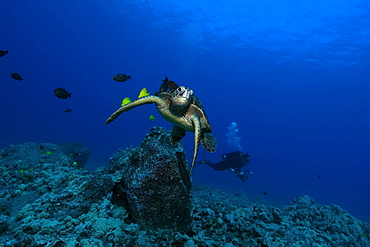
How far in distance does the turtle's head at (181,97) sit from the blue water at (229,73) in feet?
95.1

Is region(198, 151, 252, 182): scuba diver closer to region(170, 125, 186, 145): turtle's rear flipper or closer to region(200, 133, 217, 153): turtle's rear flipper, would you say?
region(200, 133, 217, 153): turtle's rear flipper

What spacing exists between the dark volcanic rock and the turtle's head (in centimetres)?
95

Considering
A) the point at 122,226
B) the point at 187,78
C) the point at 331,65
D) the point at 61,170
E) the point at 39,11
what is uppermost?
the point at 187,78

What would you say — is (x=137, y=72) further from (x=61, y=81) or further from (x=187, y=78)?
(x=61, y=81)

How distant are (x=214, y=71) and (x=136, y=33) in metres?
38.0

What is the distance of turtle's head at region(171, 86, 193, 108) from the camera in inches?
144

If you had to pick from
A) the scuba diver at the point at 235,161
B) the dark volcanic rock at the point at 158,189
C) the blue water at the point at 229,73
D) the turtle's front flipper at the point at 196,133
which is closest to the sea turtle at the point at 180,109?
the turtle's front flipper at the point at 196,133

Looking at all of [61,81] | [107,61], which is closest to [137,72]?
[107,61]

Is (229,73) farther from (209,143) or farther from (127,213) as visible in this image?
(127,213)

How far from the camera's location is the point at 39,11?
258 feet

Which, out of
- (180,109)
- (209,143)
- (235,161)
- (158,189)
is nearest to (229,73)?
(235,161)

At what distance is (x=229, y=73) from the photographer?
83.8 meters

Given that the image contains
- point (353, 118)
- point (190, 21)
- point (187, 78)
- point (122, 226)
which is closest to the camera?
point (122, 226)

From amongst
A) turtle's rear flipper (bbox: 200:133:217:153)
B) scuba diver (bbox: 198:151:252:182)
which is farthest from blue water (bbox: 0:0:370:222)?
turtle's rear flipper (bbox: 200:133:217:153)
